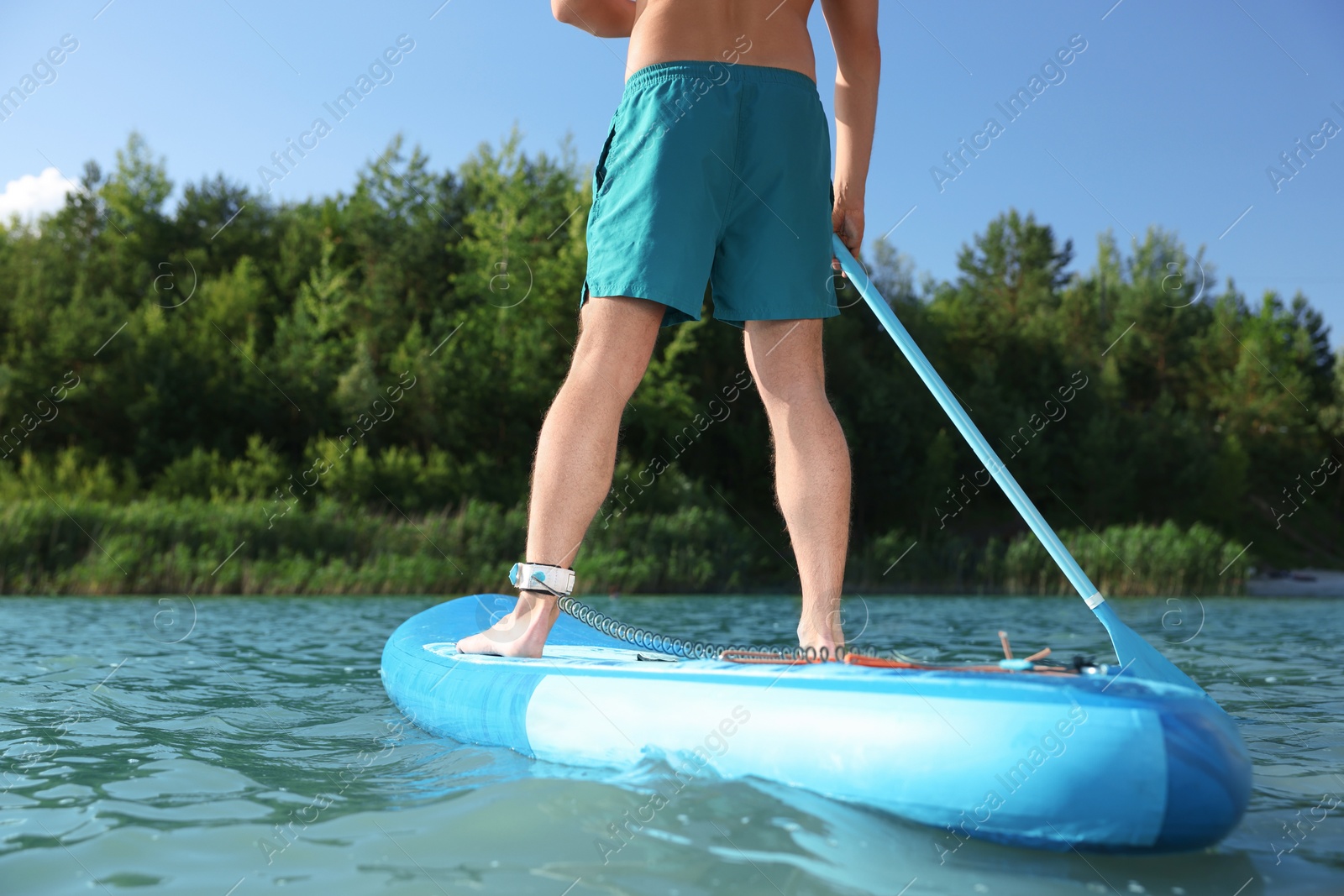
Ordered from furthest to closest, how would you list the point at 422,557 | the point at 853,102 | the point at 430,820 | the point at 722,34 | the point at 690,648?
the point at 422,557, the point at 853,102, the point at 690,648, the point at 722,34, the point at 430,820

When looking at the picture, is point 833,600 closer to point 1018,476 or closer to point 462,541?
point 462,541

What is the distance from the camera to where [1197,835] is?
1.39 m

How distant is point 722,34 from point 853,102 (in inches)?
18.9

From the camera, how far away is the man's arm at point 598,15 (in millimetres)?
2590

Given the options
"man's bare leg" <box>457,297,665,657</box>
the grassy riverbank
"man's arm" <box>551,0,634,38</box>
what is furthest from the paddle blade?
the grassy riverbank

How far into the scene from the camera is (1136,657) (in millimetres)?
1680

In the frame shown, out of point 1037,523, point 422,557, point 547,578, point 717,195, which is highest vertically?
point 717,195

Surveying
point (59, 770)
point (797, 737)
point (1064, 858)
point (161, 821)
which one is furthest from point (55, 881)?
point (1064, 858)

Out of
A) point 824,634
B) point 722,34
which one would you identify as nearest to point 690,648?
point 824,634

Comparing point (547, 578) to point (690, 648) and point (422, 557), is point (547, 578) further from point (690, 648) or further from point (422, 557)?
point (422, 557)

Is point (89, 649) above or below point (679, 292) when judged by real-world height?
below

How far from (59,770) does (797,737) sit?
1353 millimetres

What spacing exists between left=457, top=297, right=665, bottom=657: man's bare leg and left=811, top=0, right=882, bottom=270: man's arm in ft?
2.13

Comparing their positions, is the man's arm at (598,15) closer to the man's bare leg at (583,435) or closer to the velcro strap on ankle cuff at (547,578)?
the man's bare leg at (583,435)
